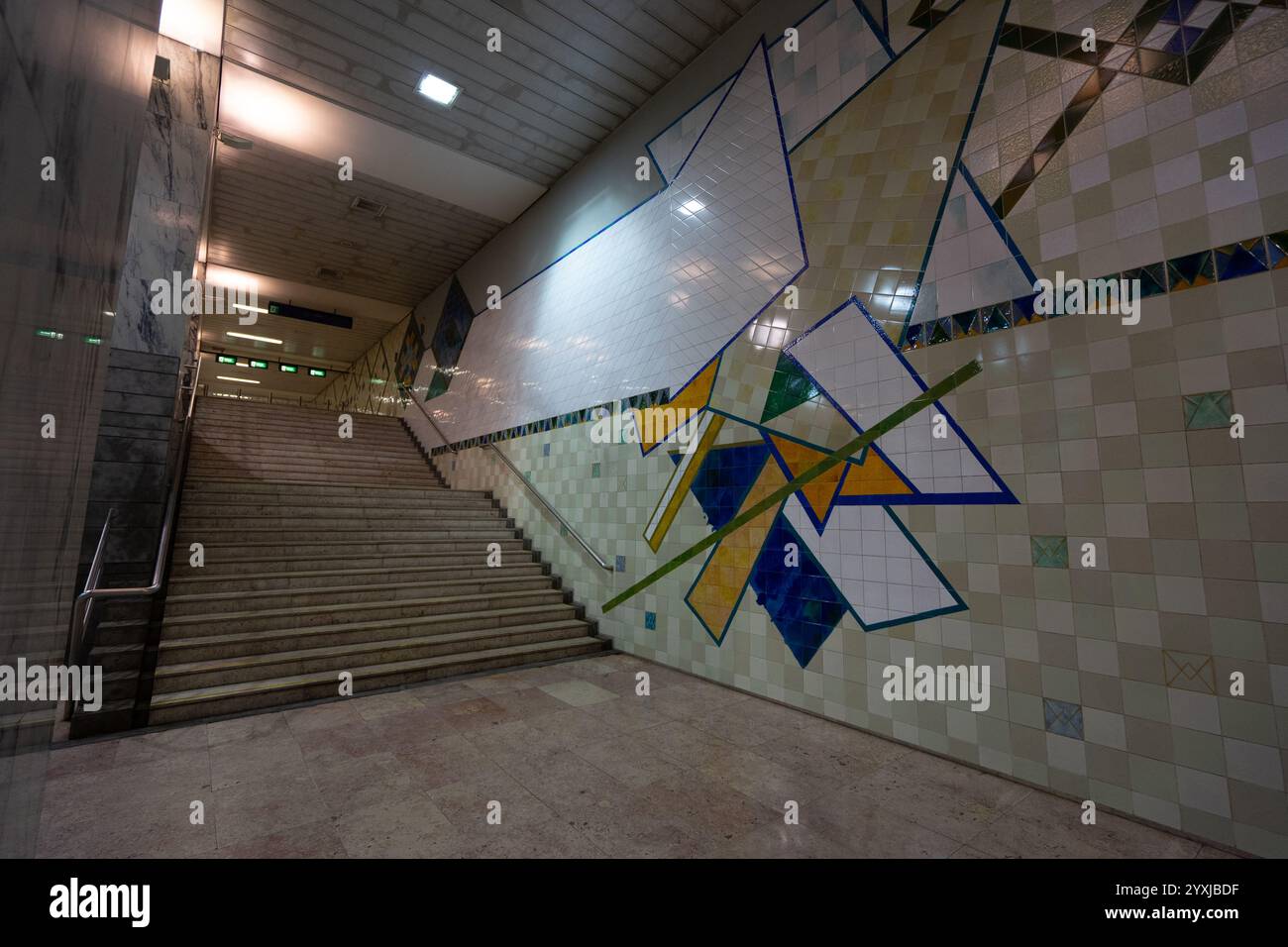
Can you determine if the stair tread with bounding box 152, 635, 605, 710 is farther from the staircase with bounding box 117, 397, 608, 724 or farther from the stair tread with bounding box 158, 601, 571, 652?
the stair tread with bounding box 158, 601, 571, 652

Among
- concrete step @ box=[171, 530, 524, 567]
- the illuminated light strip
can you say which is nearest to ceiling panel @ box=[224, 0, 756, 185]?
the illuminated light strip

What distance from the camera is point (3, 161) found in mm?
837

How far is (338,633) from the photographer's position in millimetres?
4496

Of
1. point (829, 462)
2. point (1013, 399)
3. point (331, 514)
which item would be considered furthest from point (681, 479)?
point (331, 514)

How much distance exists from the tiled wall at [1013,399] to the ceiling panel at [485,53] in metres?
1.03

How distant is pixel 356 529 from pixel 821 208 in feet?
18.0

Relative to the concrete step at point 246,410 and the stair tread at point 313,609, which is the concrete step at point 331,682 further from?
the concrete step at point 246,410

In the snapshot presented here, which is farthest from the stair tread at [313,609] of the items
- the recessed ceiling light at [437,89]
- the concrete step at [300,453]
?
the recessed ceiling light at [437,89]

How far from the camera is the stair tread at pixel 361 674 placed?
11.7 ft

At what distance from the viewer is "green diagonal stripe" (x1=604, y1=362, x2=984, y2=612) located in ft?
10.9

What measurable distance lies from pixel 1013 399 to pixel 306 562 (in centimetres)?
576

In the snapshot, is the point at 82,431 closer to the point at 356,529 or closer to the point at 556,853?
the point at 556,853

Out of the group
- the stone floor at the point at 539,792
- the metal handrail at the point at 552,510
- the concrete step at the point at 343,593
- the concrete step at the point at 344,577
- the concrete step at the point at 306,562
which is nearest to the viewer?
the stone floor at the point at 539,792

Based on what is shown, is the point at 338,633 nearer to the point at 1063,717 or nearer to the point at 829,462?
the point at 829,462
